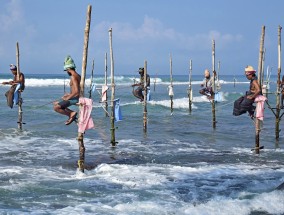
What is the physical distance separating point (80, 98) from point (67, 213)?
320 cm

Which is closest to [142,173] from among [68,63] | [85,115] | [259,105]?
[85,115]

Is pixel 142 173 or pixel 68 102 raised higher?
pixel 68 102

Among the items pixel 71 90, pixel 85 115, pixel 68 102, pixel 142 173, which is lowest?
pixel 142 173

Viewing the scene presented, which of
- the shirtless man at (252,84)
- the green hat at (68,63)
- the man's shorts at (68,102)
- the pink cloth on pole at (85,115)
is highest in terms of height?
the green hat at (68,63)

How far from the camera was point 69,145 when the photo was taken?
50.8ft

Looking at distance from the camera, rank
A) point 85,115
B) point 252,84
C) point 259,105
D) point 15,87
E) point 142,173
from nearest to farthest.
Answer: point 85,115 < point 142,173 < point 252,84 < point 259,105 < point 15,87

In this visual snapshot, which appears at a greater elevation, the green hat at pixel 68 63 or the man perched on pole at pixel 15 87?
the green hat at pixel 68 63

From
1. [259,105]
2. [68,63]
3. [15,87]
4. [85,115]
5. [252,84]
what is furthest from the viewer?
[15,87]

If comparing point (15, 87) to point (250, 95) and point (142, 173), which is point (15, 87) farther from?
point (250, 95)

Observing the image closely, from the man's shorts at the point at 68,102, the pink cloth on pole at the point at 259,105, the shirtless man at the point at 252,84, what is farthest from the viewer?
the pink cloth on pole at the point at 259,105

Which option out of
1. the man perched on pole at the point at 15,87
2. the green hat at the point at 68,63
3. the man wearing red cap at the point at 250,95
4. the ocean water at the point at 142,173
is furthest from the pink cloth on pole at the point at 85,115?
the man perched on pole at the point at 15,87

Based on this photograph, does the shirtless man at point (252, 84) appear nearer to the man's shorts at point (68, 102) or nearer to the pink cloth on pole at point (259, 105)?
the pink cloth on pole at point (259, 105)

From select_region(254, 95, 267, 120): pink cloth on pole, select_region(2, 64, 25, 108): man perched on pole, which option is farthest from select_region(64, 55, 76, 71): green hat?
select_region(2, 64, 25, 108): man perched on pole

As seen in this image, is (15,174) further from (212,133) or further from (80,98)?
(212,133)
